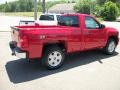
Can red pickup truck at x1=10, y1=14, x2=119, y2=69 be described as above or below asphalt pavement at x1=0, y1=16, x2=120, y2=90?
above

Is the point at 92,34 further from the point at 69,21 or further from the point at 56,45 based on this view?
the point at 56,45

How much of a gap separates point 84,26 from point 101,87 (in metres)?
2.75

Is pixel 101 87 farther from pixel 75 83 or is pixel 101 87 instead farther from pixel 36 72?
pixel 36 72

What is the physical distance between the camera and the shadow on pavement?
21.2ft

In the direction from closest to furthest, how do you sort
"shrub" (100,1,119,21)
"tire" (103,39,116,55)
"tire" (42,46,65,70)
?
1. "tire" (42,46,65,70)
2. "tire" (103,39,116,55)
3. "shrub" (100,1,119,21)

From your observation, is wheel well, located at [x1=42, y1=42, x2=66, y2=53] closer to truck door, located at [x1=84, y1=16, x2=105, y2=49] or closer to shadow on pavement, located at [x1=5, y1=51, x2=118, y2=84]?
shadow on pavement, located at [x1=5, y1=51, x2=118, y2=84]

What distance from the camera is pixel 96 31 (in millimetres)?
8359

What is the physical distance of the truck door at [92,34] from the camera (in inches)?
314

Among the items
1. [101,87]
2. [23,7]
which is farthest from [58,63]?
[23,7]

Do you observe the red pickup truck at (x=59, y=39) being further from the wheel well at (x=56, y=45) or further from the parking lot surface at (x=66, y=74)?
the parking lot surface at (x=66, y=74)

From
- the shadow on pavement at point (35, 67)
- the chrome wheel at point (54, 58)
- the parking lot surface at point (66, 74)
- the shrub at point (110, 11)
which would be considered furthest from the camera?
the shrub at point (110, 11)

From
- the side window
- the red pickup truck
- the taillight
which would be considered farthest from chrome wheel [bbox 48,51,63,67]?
the side window

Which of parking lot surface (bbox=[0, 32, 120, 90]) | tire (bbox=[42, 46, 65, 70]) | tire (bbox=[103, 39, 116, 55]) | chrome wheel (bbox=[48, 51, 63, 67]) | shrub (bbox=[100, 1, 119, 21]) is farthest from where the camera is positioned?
shrub (bbox=[100, 1, 119, 21])

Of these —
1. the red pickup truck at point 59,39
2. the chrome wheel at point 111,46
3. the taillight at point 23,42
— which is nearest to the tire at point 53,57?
the red pickup truck at point 59,39
